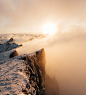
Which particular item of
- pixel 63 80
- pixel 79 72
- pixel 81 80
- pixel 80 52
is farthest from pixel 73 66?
pixel 80 52

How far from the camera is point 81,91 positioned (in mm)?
40344

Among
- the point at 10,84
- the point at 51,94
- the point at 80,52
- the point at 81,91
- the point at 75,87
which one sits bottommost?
the point at 81,91

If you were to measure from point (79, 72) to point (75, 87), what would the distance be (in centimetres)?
2050

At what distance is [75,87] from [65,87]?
10.8 m

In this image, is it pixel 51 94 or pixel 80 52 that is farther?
pixel 80 52

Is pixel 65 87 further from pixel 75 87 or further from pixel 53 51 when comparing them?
pixel 53 51

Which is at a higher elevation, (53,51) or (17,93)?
(53,51)

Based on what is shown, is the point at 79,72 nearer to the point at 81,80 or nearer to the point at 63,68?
the point at 81,80

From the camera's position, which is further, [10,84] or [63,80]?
[63,80]

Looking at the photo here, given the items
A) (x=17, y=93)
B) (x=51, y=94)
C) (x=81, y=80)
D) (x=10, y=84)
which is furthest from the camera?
(x=81, y=80)

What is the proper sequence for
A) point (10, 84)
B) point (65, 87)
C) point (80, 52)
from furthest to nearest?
point (80, 52) → point (65, 87) → point (10, 84)

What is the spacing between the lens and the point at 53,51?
192ft

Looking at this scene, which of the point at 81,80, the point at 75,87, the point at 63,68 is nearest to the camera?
the point at 75,87

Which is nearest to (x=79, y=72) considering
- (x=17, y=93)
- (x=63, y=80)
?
(x=63, y=80)
